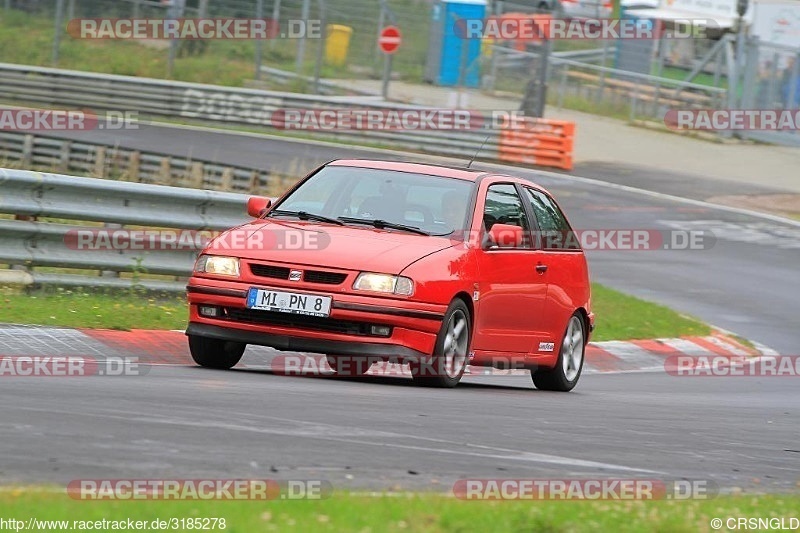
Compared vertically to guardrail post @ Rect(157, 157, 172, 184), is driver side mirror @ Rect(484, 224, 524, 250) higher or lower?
higher

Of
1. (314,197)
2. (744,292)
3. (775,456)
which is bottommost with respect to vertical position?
(744,292)

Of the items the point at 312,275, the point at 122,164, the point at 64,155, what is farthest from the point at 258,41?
the point at 312,275

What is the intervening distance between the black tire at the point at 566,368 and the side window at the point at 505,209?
1.05m

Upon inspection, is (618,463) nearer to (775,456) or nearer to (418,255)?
(775,456)

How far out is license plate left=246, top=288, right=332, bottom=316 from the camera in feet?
32.0

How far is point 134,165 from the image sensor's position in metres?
24.5

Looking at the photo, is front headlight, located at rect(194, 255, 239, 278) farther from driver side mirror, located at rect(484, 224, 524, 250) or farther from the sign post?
the sign post

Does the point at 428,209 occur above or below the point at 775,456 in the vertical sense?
above

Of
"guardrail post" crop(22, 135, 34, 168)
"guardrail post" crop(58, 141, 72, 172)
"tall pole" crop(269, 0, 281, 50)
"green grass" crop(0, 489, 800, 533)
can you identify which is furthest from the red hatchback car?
"tall pole" crop(269, 0, 281, 50)

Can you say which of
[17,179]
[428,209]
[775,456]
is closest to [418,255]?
[428,209]

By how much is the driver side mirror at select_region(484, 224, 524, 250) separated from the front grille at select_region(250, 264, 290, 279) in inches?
60.4

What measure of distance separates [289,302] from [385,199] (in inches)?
51.5

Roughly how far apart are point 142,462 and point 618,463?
240 centimetres

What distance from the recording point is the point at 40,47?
38.6 meters
